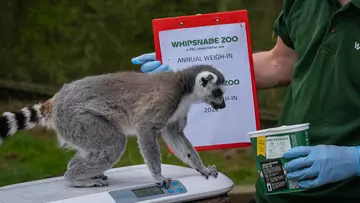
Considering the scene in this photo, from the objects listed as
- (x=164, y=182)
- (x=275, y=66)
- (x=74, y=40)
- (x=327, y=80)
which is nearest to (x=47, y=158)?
(x=74, y=40)

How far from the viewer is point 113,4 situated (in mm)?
4551

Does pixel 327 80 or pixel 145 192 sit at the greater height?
pixel 327 80

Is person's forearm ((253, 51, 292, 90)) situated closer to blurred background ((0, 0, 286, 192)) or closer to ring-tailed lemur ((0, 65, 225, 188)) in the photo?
ring-tailed lemur ((0, 65, 225, 188))

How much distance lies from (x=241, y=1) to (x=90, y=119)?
269 centimetres

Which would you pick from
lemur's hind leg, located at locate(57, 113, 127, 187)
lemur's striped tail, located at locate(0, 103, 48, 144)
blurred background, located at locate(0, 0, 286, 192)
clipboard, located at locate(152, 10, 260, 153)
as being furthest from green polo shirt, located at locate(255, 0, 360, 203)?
blurred background, located at locate(0, 0, 286, 192)

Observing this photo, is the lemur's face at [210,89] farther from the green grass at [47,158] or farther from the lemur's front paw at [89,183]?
the green grass at [47,158]

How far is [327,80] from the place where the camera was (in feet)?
6.47

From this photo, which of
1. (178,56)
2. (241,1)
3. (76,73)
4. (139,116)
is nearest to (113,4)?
(76,73)

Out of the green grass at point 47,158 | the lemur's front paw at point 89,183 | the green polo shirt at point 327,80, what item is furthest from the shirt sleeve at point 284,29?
the green grass at point 47,158

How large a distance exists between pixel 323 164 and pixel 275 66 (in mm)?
749

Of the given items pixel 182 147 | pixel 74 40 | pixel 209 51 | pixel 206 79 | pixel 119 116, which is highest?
pixel 74 40

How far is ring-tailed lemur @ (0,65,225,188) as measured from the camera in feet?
6.81

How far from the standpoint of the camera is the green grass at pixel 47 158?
13.4 ft

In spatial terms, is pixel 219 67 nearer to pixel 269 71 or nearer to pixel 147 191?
pixel 269 71
